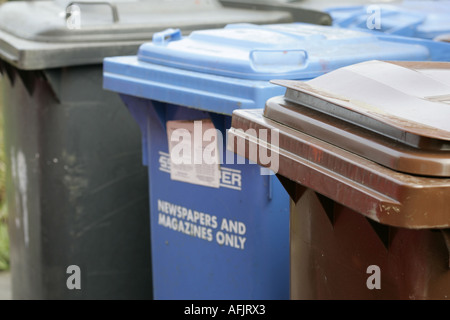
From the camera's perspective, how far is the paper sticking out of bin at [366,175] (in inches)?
75.4

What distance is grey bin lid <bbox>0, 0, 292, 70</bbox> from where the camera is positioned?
3.38m

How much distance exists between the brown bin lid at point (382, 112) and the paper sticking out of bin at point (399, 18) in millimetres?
1236

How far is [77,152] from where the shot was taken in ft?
11.5

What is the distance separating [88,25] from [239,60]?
103cm

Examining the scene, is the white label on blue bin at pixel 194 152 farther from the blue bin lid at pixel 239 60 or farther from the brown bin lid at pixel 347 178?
the brown bin lid at pixel 347 178

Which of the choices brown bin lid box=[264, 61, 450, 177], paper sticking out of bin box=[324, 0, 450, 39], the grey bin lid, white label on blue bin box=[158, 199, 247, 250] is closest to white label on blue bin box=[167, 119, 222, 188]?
white label on blue bin box=[158, 199, 247, 250]

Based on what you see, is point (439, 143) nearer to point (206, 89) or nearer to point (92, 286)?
point (206, 89)

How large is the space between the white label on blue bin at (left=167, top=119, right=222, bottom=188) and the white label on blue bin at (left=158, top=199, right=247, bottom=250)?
0.14 metres

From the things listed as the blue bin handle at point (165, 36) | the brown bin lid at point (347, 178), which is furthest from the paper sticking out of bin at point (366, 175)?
the blue bin handle at point (165, 36)

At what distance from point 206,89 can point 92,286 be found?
1.31 m

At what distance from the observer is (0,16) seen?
4.00m

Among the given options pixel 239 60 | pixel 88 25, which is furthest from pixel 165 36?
pixel 239 60

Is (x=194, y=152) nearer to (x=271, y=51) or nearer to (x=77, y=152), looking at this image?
(x=271, y=51)
